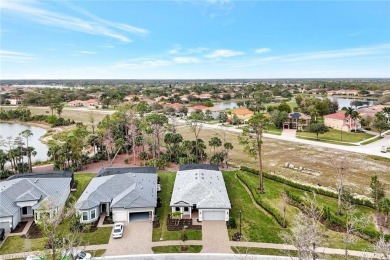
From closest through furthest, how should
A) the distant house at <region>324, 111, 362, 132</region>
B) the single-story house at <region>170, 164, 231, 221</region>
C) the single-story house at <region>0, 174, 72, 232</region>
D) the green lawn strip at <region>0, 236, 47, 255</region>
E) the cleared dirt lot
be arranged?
the green lawn strip at <region>0, 236, 47, 255</region> → the single-story house at <region>0, 174, 72, 232</region> → the single-story house at <region>170, 164, 231, 221</region> → the cleared dirt lot → the distant house at <region>324, 111, 362, 132</region>

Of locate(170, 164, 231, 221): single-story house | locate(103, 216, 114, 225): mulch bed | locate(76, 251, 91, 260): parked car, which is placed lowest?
locate(103, 216, 114, 225): mulch bed

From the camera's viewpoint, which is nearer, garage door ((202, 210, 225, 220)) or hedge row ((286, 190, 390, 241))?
hedge row ((286, 190, 390, 241))

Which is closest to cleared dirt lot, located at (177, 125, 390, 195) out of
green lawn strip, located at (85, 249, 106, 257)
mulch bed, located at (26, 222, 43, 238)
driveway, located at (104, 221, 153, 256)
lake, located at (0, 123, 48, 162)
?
driveway, located at (104, 221, 153, 256)

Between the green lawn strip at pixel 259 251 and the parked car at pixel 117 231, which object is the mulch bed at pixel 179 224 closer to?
the parked car at pixel 117 231

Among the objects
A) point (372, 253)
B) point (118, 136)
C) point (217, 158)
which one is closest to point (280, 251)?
point (372, 253)

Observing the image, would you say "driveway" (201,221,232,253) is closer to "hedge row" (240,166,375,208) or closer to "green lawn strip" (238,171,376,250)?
"green lawn strip" (238,171,376,250)

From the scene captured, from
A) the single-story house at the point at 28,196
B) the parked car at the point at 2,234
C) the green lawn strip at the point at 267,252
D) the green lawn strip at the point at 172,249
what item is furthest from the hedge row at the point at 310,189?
the parked car at the point at 2,234
